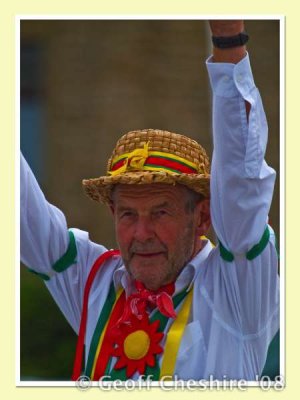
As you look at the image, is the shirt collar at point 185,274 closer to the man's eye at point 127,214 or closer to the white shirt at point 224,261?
the white shirt at point 224,261

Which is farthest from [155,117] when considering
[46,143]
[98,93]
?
[46,143]

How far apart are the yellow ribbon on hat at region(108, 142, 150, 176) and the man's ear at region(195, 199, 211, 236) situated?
269 millimetres

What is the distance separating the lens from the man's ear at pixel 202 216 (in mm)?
3262

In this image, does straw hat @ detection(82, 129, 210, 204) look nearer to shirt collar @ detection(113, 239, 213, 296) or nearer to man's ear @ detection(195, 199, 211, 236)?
man's ear @ detection(195, 199, 211, 236)

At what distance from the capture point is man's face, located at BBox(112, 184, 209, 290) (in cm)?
317

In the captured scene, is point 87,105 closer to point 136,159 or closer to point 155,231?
point 136,159

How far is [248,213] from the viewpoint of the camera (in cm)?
293

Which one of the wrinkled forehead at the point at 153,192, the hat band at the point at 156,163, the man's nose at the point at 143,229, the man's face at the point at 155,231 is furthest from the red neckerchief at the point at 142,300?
the hat band at the point at 156,163

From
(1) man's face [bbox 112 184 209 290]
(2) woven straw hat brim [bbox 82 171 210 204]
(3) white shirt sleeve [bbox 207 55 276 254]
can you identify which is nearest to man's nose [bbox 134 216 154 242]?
(1) man's face [bbox 112 184 209 290]

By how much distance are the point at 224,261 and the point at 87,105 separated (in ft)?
6.22

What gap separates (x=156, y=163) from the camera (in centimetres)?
322

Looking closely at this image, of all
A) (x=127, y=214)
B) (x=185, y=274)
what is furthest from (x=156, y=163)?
(x=185, y=274)

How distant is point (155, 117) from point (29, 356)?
1681mm
